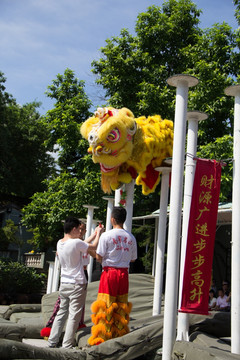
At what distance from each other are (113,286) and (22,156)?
24.7m

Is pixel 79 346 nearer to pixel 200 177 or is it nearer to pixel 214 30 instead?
pixel 200 177

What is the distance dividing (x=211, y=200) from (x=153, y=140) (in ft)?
6.87

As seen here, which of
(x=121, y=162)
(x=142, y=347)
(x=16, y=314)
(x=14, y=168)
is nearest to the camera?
(x=142, y=347)

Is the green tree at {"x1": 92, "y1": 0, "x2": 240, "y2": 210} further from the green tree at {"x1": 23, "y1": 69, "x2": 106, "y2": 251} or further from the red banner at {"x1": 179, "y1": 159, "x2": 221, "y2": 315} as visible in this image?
the red banner at {"x1": 179, "y1": 159, "x2": 221, "y2": 315}

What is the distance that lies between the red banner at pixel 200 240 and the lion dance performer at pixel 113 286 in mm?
876

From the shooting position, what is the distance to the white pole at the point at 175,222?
4543mm

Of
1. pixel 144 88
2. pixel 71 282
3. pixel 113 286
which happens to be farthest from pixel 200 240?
pixel 144 88

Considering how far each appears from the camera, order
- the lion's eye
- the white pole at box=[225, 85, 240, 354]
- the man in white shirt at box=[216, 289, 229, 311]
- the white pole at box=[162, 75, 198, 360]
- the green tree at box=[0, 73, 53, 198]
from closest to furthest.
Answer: the white pole at box=[162, 75, 198, 360] < the white pole at box=[225, 85, 240, 354] < the lion's eye < the man in white shirt at box=[216, 289, 229, 311] < the green tree at box=[0, 73, 53, 198]

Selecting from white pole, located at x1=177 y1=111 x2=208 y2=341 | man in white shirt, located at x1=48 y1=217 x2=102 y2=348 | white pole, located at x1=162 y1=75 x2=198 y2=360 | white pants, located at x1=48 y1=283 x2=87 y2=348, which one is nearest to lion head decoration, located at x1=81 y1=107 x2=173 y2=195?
white pole, located at x1=177 y1=111 x2=208 y2=341

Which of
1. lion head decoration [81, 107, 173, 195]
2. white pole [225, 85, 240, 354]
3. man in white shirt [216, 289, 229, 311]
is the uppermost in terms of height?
lion head decoration [81, 107, 173, 195]

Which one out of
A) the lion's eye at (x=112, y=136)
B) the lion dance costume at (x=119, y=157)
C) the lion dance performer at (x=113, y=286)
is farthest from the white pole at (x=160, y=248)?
the lion dance performer at (x=113, y=286)

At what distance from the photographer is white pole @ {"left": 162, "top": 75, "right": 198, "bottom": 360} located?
454 centimetres

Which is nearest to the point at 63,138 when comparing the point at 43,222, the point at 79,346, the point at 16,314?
the point at 43,222

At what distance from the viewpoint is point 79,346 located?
17.7 ft
